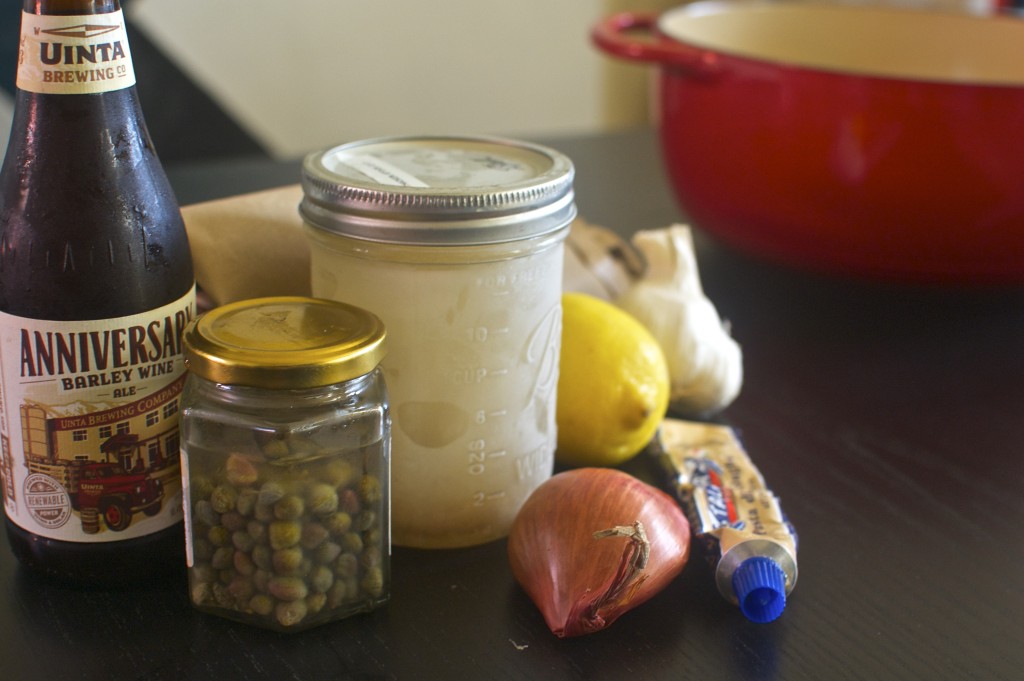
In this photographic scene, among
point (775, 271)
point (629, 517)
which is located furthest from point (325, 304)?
point (775, 271)

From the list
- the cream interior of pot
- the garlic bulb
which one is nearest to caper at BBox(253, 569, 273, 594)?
the garlic bulb

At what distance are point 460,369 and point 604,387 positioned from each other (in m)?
0.12

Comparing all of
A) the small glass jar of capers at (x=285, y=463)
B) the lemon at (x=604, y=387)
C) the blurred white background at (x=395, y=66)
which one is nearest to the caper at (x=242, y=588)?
the small glass jar of capers at (x=285, y=463)

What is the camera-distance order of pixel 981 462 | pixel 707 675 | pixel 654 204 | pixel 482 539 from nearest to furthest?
pixel 707 675 < pixel 482 539 < pixel 981 462 < pixel 654 204

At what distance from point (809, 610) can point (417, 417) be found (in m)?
0.24

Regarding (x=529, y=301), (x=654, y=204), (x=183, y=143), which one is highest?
(x=529, y=301)

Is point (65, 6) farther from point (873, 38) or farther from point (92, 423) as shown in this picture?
point (873, 38)

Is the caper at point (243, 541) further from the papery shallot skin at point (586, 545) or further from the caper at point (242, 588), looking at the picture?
the papery shallot skin at point (586, 545)

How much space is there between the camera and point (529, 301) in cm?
58

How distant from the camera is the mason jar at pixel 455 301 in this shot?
54 centimetres

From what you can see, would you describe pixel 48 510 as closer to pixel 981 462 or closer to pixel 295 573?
pixel 295 573

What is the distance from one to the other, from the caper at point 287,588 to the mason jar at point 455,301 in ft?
0.32

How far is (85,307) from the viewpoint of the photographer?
500 millimetres

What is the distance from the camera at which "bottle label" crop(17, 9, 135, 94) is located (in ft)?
1.58
